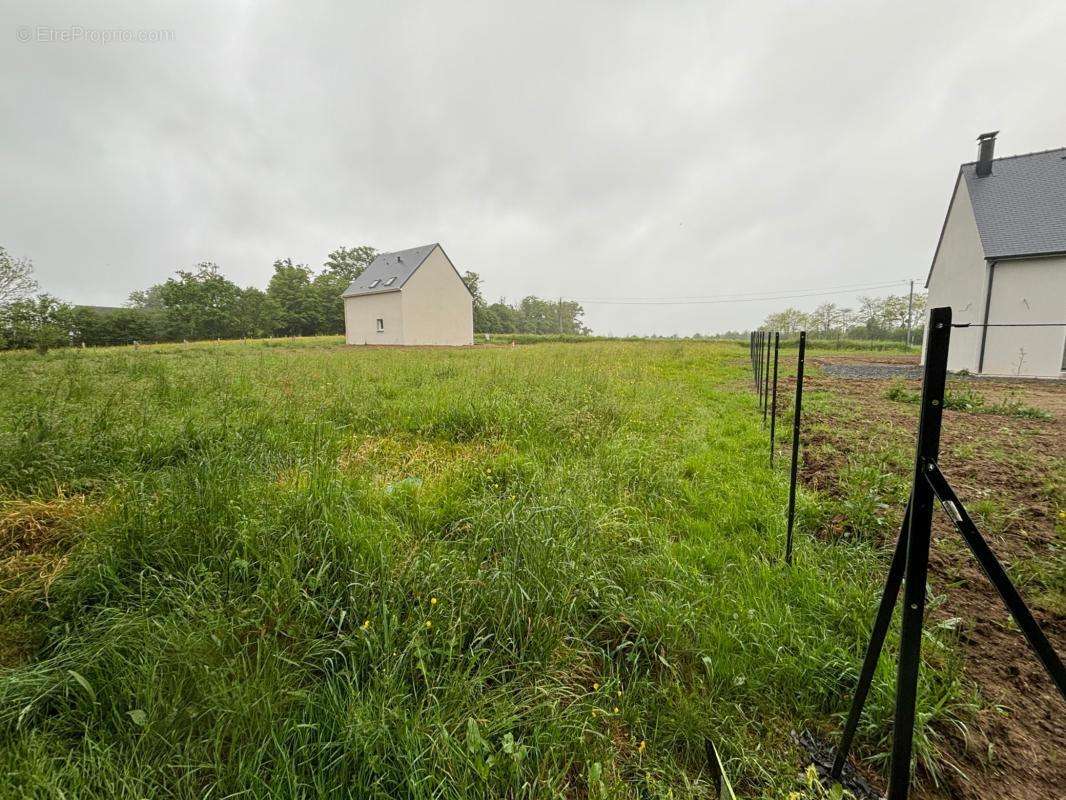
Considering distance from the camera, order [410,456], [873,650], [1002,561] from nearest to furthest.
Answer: [873,650] → [1002,561] → [410,456]

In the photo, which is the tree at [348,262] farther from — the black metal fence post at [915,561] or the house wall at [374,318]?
the black metal fence post at [915,561]

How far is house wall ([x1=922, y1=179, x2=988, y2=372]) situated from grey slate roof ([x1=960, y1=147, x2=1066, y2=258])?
308 mm

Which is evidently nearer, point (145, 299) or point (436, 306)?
point (436, 306)

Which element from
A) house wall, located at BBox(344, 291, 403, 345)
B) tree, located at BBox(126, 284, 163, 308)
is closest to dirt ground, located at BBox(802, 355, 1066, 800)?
house wall, located at BBox(344, 291, 403, 345)

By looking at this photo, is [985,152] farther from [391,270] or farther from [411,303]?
[391,270]

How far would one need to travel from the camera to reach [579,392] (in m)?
A: 6.48

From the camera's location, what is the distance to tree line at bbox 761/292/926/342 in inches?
1270

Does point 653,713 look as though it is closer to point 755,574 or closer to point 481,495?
point 755,574

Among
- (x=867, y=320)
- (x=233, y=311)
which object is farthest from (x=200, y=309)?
(x=867, y=320)

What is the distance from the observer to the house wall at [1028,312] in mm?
11648

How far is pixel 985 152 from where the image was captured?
14.1 meters

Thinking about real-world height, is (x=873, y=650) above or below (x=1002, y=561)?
above

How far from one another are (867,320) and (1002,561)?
45.6 metres

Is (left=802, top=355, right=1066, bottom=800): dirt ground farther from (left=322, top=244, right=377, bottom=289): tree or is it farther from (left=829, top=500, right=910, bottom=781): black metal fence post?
(left=322, top=244, right=377, bottom=289): tree
